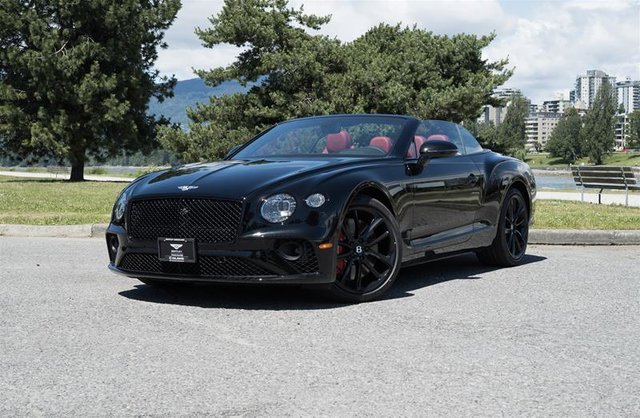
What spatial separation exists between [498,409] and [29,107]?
42558 mm

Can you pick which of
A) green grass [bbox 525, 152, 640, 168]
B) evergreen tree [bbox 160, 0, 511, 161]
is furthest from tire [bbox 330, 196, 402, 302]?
green grass [bbox 525, 152, 640, 168]

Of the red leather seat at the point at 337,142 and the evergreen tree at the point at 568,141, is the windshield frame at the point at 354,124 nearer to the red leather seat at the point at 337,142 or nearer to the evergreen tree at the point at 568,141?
the red leather seat at the point at 337,142

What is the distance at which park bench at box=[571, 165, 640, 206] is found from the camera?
60.7 ft

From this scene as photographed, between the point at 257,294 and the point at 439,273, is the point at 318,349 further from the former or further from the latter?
the point at 439,273

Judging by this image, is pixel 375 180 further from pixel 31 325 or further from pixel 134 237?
pixel 31 325

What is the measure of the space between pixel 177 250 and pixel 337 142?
1.89 meters

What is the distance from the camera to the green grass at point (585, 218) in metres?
11.3

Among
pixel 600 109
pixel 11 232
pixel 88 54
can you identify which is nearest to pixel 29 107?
pixel 88 54

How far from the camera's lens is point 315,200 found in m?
5.62

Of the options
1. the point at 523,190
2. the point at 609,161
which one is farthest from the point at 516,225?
the point at 609,161

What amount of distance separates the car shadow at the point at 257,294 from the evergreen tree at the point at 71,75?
35.6 m

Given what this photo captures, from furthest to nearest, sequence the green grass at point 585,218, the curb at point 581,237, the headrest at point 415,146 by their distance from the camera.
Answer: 1. the green grass at point 585,218
2. the curb at point 581,237
3. the headrest at point 415,146

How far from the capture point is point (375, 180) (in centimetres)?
616

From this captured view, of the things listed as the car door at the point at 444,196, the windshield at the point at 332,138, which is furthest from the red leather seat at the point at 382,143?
the car door at the point at 444,196
